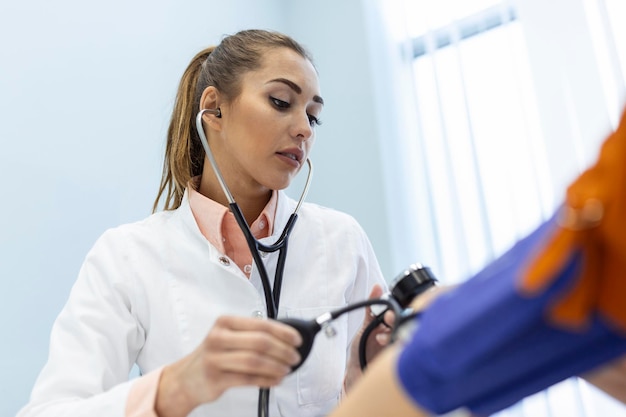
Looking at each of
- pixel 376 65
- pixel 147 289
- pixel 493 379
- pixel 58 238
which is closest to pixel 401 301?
pixel 493 379

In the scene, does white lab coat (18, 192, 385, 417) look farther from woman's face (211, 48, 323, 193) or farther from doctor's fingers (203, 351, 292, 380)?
doctor's fingers (203, 351, 292, 380)

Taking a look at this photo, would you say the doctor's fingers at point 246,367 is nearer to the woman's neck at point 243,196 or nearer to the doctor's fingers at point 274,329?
the doctor's fingers at point 274,329

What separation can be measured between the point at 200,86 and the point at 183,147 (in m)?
0.15

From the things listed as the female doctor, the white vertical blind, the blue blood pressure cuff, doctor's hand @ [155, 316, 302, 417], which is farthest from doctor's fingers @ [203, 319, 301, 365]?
the white vertical blind

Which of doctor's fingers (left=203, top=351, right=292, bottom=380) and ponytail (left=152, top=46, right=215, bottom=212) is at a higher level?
ponytail (left=152, top=46, right=215, bottom=212)

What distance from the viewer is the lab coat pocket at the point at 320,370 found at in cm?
107

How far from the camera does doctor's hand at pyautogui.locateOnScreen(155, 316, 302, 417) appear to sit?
0.64 metres

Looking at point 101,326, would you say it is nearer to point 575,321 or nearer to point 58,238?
point 58,238

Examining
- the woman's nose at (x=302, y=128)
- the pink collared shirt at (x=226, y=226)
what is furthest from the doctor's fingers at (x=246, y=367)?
the woman's nose at (x=302, y=128)

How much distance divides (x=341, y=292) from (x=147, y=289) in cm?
38

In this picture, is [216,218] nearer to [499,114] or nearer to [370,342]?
[370,342]

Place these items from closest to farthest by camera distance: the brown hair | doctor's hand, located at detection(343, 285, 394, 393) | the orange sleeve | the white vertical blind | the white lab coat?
1. the orange sleeve
2. doctor's hand, located at detection(343, 285, 394, 393)
3. the white lab coat
4. the brown hair
5. the white vertical blind

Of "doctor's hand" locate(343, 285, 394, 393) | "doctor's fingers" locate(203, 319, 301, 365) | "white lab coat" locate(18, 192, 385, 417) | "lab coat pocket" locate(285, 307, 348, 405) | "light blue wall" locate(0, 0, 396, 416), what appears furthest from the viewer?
"light blue wall" locate(0, 0, 396, 416)

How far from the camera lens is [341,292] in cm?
119
